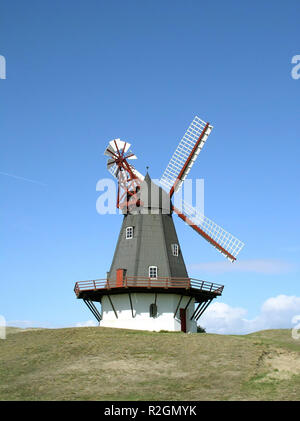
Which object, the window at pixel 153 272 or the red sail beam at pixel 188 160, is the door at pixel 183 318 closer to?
the window at pixel 153 272

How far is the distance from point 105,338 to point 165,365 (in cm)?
673

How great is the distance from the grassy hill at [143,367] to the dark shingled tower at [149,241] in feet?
19.5

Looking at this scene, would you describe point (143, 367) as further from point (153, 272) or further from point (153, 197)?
point (153, 197)

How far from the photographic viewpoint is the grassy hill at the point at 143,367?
76.0 feet

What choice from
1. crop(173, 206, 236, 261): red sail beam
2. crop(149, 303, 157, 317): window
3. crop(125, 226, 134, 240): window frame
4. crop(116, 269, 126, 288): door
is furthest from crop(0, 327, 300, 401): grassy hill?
crop(173, 206, 236, 261): red sail beam

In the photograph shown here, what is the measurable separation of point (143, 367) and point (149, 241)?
14.9 meters

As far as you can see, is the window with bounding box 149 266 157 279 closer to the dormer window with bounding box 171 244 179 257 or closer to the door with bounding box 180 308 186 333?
the dormer window with bounding box 171 244 179 257

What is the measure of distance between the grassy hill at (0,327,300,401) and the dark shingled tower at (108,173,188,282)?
5950mm

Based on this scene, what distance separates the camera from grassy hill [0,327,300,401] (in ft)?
76.0

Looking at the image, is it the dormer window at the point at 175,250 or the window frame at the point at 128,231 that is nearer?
the dormer window at the point at 175,250

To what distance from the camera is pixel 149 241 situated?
40969 mm

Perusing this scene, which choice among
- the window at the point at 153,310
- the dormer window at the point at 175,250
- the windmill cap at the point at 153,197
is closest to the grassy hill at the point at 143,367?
the window at the point at 153,310
